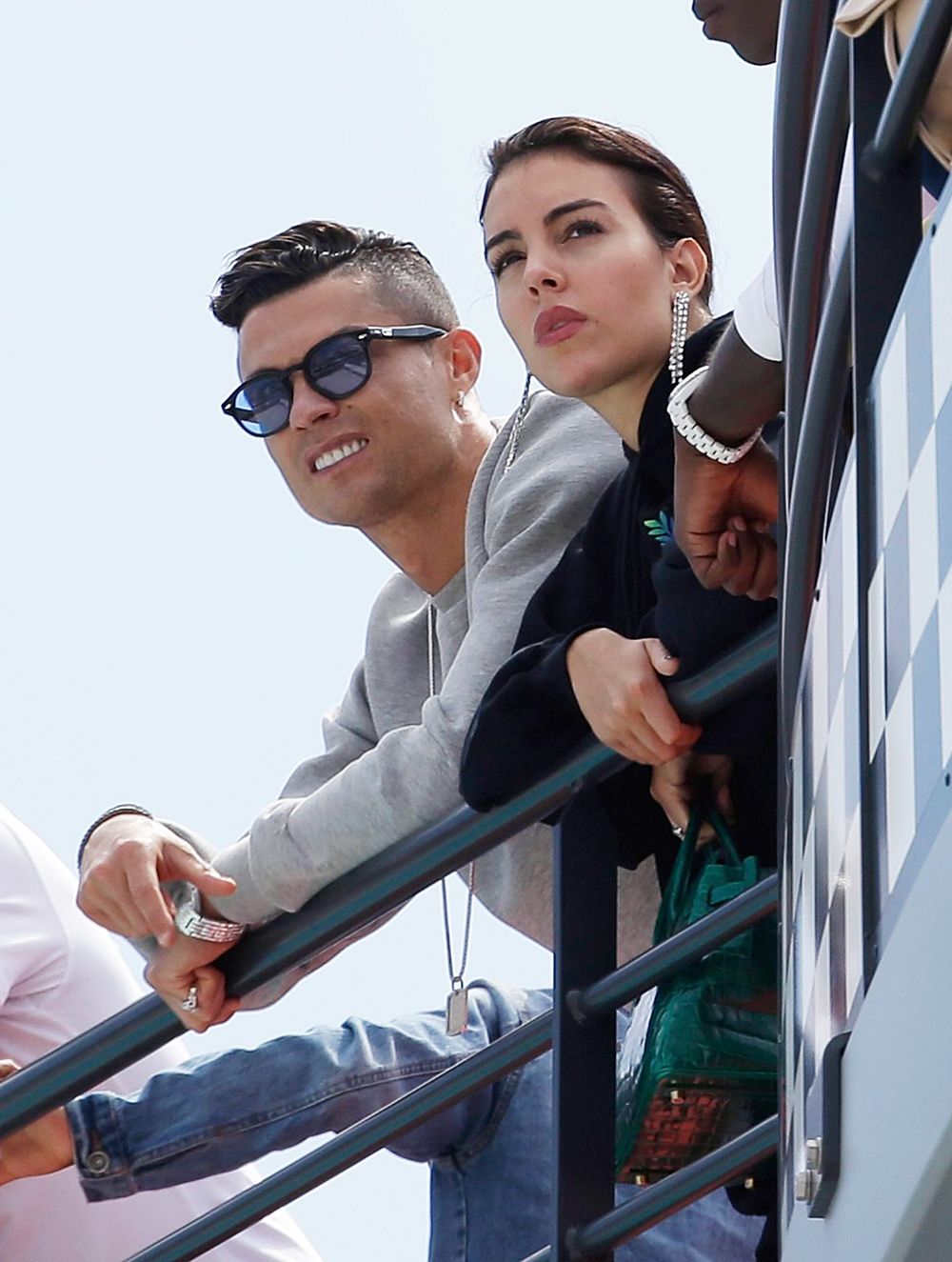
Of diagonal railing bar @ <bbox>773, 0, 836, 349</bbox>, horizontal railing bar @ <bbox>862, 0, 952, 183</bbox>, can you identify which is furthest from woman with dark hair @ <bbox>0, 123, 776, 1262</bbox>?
horizontal railing bar @ <bbox>862, 0, 952, 183</bbox>

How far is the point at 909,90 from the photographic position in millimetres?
878

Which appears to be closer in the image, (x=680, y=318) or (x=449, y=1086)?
(x=449, y=1086)

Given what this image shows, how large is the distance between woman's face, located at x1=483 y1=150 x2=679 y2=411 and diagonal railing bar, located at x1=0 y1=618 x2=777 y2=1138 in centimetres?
48

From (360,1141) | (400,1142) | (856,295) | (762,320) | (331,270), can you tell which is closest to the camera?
(856,295)

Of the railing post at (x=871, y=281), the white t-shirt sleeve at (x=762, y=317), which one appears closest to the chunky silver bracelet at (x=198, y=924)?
the white t-shirt sleeve at (x=762, y=317)

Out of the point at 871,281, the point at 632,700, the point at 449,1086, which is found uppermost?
the point at 871,281

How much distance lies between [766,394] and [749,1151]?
513 millimetres

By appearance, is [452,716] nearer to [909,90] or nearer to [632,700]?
[632,700]

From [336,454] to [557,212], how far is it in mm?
584

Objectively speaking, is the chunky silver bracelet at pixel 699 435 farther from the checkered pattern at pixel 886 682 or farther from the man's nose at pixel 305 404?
the man's nose at pixel 305 404

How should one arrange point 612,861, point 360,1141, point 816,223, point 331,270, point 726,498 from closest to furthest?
point 816,223, point 726,498, point 612,861, point 360,1141, point 331,270

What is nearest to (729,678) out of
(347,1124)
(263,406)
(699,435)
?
(699,435)

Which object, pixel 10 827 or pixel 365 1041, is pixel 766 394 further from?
pixel 10 827

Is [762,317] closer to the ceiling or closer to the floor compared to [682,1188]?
closer to the ceiling
